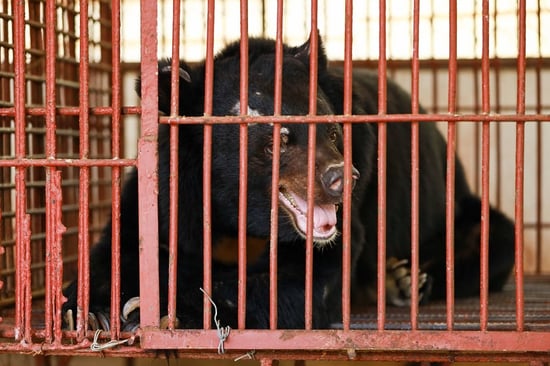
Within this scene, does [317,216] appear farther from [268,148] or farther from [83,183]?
[83,183]

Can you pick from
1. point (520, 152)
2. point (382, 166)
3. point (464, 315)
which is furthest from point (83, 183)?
point (464, 315)

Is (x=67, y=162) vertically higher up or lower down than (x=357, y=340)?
higher up

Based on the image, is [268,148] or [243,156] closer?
[243,156]

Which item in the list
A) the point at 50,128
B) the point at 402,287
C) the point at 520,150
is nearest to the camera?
the point at 520,150

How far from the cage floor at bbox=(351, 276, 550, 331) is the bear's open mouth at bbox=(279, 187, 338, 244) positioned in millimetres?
422

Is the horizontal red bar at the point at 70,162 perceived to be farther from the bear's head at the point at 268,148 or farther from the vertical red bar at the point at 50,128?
the bear's head at the point at 268,148

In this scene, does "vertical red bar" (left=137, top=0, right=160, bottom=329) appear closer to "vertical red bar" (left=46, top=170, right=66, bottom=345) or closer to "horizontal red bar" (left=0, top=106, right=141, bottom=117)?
"horizontal red bar" (left=0, top=106, right=141, bottom=117)

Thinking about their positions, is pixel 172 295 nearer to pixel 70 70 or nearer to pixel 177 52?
pixel 177 52

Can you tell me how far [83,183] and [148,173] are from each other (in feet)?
0.70

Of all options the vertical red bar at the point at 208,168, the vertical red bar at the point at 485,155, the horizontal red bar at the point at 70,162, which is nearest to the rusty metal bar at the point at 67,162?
the horizontal red bar at the point at 70,162

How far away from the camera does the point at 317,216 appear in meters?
3.26

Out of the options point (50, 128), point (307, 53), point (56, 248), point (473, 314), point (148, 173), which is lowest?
point (473, 314)

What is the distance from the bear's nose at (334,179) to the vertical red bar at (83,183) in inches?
30.3

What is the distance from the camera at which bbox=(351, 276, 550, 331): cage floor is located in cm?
333
